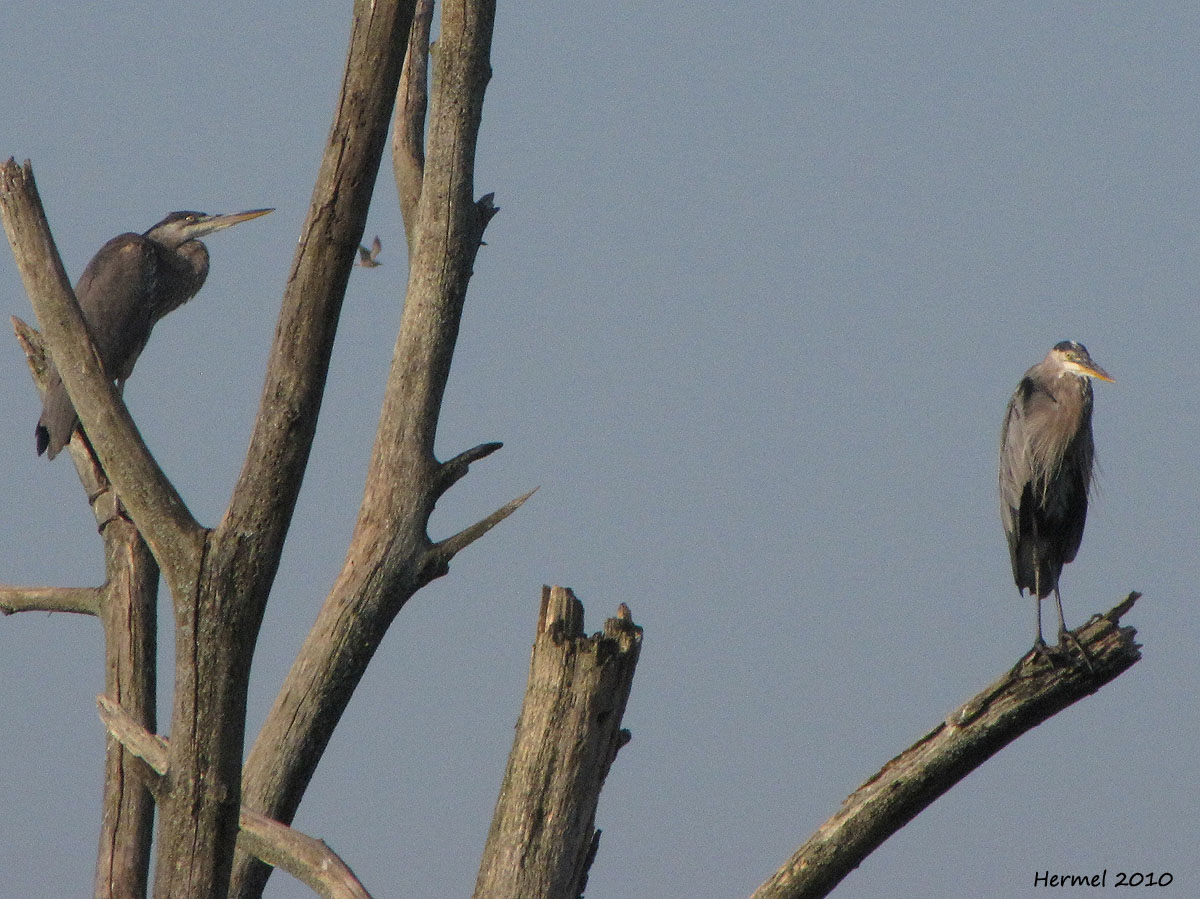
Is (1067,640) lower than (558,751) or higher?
higher

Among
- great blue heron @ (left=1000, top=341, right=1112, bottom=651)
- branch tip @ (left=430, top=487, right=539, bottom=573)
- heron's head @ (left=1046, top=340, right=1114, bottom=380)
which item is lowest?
branch tip @ (left=430, top=487, right=539, bottom=573)

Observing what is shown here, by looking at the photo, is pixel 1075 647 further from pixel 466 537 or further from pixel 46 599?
pixel 46 599

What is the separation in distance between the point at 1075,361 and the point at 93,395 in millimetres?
5933

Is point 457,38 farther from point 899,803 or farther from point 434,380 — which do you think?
point 899,803

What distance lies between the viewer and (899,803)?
13.0 ft

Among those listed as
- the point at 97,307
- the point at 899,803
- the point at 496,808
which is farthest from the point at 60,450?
the point at 899,803

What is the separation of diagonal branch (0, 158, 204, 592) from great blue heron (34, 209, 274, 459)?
15.2 ft

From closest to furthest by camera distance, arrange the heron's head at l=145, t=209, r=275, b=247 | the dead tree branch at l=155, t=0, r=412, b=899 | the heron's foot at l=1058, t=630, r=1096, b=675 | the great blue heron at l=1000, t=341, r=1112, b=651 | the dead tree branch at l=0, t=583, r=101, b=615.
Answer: the dead tree branch at l=155, t=0, r=412, b=899, the heron's foot at l=1058, t=630, r=1096, b=675, the dead tree branch at l=0, t=583, r=101, b=615, the great blue heron at l=1000, t=341, r=1112, b=651, the heron's head at l=145, t=209, r=275, b=247

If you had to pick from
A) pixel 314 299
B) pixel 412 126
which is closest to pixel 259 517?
pixel 314 299

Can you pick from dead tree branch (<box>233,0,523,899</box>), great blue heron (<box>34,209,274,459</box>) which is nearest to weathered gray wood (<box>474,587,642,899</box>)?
dead tree branch (<box>233,0,523,899</box>)

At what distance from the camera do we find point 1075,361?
7.84 metres

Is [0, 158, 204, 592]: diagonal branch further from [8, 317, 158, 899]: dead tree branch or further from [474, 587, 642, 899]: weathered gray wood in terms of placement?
[8, 317, 158, 899]: dead tree branch

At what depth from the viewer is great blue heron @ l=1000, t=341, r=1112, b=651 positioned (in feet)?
24.0

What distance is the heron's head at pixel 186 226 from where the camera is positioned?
9.33 meters
